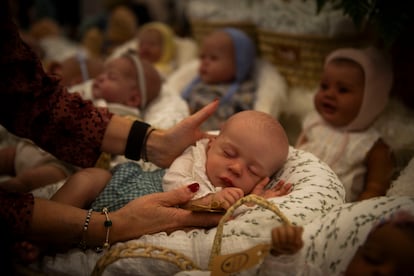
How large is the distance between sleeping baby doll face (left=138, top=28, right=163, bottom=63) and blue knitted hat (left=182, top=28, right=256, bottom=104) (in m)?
0.45

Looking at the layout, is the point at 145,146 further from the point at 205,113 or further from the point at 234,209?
the point at 234,209

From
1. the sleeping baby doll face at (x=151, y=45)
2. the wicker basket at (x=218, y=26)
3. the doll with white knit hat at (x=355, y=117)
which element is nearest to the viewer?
the doll with white knit hat at (x=355, y=117)

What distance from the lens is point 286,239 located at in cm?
86

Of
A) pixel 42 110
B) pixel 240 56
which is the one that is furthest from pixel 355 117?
pixel 42 110

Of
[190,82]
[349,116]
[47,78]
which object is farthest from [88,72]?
[349,116]

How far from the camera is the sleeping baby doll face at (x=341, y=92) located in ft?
5.28

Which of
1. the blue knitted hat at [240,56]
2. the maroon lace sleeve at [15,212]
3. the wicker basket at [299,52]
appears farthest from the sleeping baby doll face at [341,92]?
the maroon lace sleeve at [15,212]

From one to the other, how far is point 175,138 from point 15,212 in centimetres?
50

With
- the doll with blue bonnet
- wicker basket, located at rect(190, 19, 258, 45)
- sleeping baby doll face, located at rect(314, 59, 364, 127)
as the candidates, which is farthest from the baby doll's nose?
wicker basket, located at rect(190, 19, 258, 45)

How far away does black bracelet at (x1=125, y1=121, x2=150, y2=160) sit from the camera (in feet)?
4.23

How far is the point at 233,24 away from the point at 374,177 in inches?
51.0

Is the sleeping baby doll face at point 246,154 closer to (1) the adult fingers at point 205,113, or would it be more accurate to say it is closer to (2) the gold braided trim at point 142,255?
(1) the adult fingers at point 205,113

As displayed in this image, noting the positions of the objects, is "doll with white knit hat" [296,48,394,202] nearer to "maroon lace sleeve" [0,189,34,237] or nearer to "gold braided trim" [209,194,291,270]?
"gold braided trim" [209,194,291,270]

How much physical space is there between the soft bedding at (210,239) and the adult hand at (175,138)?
32cm
